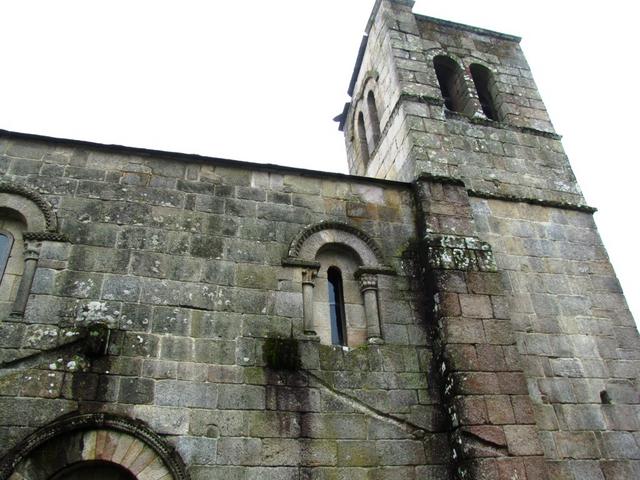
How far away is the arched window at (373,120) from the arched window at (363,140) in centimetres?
47

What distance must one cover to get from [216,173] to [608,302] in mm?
6058

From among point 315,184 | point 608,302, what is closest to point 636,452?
point 608,302

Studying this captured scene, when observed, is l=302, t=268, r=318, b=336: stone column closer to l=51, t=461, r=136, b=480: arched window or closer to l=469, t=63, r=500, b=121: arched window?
l=51, t=461, r=136, b=480: arched window

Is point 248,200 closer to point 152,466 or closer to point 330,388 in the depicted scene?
point 330,388

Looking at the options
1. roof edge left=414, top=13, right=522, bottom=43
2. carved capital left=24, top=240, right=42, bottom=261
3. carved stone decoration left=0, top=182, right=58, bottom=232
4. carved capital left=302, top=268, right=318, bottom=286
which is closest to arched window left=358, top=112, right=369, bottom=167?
roof edge left=414, top=13, right=522, bottom=43

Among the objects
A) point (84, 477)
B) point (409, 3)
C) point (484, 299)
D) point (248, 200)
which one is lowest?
point (84, 477)

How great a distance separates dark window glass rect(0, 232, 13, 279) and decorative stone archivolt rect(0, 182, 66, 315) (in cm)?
23

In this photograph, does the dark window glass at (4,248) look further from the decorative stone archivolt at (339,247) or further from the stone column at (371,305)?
the stone column at (371,305)

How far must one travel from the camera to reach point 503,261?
800 centimetres

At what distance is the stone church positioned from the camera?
18.8ft

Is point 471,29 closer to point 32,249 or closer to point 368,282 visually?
point 368,282

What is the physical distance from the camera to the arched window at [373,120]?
11.3 m

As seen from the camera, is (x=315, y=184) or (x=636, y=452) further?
(x=315, y=184)

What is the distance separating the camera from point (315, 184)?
8078mm
